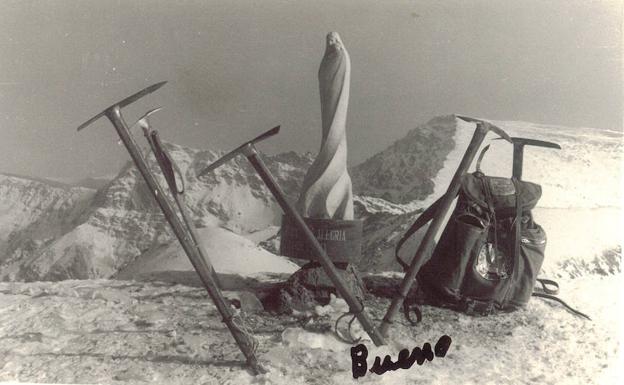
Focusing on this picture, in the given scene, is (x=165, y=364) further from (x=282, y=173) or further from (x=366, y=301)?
(x=282, y=173)

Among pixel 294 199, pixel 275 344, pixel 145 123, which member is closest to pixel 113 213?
pixel 294 199

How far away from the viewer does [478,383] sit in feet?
9.09

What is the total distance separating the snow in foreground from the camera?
2770mm

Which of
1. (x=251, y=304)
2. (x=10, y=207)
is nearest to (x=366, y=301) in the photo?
(x=251, y=304)

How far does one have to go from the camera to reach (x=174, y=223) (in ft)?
8.60

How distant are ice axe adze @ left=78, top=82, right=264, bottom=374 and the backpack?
1137 mm

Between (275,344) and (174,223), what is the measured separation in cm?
97

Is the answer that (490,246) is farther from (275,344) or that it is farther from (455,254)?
(275,344)

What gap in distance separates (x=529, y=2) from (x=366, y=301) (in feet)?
7.48

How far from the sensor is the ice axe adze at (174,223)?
254 centimetres

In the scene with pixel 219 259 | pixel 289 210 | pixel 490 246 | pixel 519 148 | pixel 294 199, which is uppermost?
pixel 519 148

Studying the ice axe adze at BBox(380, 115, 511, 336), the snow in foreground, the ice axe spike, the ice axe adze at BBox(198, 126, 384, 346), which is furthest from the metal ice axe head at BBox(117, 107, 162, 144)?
the ice axe spike

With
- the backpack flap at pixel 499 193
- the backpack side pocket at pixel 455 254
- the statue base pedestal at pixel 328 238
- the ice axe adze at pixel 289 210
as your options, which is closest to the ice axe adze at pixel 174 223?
the ice axe adze at pixel 289 210

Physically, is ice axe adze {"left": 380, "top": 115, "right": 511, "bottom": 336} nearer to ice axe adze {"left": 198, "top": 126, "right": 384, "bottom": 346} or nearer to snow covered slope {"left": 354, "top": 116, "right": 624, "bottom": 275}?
ice axe adze {"left": 198, "top": 126, "right": 384, "bottom": 346}
